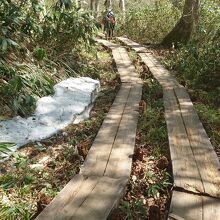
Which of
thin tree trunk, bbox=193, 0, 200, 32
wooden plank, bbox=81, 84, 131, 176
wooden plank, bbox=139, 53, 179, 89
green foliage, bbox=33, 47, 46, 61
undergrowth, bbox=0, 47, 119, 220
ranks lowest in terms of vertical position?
undergrowth, bbox=0, 47, 119, 220

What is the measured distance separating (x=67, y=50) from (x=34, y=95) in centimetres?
313

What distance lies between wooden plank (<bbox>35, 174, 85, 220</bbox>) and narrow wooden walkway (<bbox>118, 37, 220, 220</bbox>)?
864 mm

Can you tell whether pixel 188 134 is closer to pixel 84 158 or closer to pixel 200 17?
pixel 84 158

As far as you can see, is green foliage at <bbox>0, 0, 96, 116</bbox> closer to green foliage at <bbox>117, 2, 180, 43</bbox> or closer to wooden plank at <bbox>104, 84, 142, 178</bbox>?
wooden plank at <bbox>104, 84, 142, 178</bbox>

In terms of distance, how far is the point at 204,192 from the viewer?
3359 mm

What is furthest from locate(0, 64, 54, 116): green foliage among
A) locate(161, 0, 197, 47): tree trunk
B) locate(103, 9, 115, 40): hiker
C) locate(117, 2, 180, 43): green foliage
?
locate(103, 9, 115, 40): hiker

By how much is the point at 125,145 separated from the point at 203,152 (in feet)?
3.04

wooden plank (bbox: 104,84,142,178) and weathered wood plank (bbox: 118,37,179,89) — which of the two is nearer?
wooden plank (bbox: 104,84,142,178)

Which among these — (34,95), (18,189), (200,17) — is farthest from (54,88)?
(200,17)

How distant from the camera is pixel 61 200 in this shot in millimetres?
3080

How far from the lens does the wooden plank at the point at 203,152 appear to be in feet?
11.6

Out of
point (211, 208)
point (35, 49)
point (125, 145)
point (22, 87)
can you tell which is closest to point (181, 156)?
point (125, 145)

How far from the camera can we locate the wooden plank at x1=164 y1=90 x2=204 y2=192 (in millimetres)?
3529

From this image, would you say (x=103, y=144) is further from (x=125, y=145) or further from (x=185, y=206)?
(x=185, y=206)
